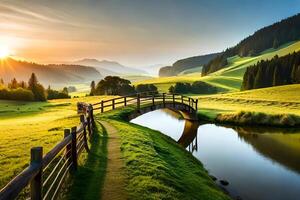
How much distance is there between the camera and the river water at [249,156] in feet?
76.2

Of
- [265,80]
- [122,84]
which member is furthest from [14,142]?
[265,80]

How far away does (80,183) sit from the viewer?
12586 mm

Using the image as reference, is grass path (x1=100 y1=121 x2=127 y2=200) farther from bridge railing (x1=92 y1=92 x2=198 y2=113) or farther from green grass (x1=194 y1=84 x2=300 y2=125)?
green grass (x1=194 y1=84 x2=300 y2=125)

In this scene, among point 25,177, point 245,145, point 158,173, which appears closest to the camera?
point 25,177

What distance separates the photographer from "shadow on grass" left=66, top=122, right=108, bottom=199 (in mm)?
11555

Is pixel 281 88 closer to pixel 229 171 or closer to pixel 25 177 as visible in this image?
pixel 229 171

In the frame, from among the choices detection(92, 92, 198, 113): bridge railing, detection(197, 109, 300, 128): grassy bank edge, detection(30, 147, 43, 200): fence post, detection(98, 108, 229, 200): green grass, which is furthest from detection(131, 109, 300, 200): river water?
detection(30, 147, 43, 200): fence post

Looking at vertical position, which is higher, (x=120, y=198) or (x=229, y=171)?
(x=120, y=198)

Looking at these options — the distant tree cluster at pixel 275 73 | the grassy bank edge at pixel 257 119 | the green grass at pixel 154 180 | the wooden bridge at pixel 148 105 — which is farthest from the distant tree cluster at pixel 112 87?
the green grass at pixel 154 180

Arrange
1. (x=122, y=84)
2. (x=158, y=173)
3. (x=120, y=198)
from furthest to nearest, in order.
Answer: (x=122, y=84), (x=158, y=173), (x=120, y=198)

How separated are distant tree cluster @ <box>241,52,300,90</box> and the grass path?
4328 inches

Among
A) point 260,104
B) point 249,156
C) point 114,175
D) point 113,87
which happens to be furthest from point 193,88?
point 114,175

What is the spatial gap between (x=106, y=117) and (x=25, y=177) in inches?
1162

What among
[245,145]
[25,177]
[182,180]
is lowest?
[245,145]
